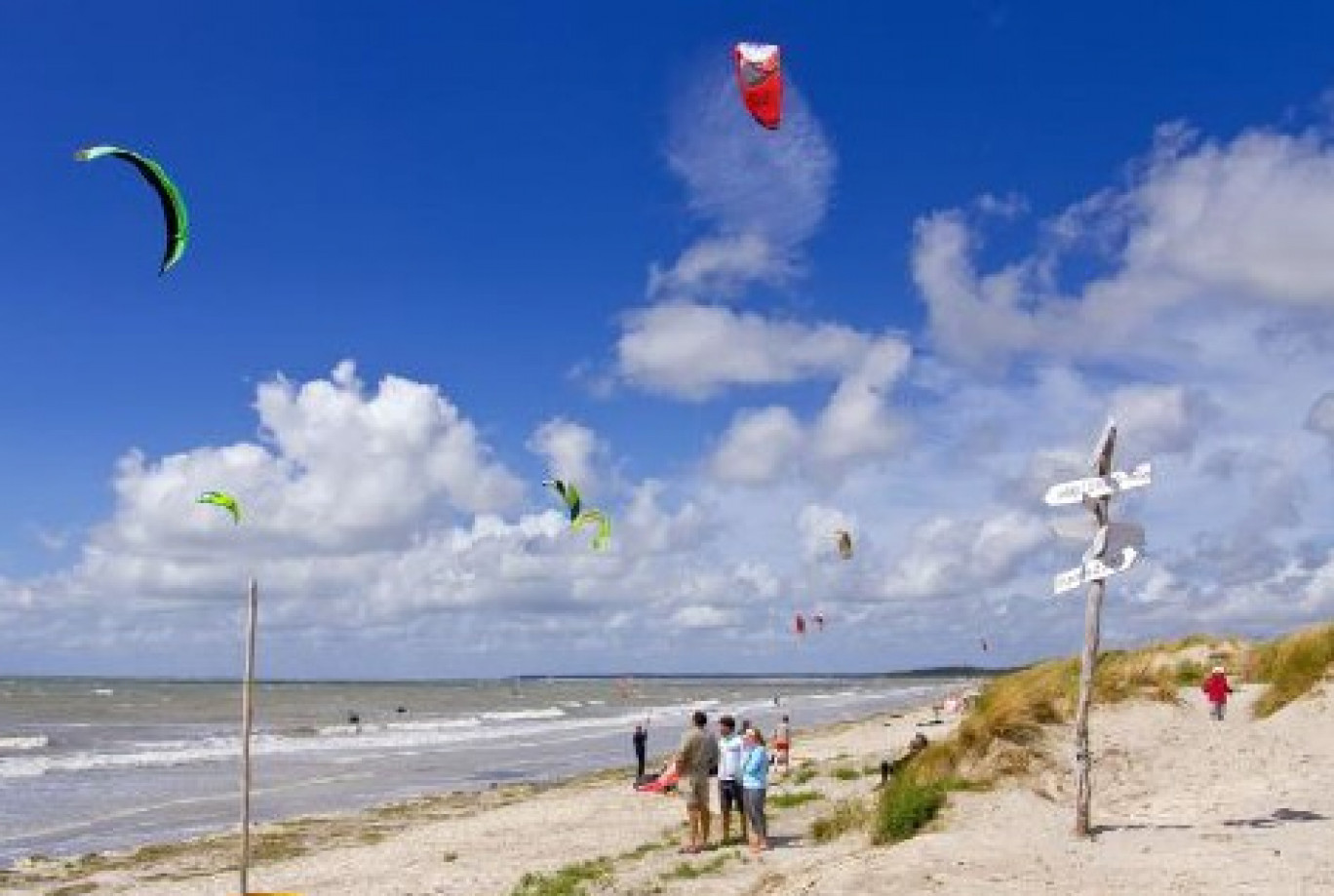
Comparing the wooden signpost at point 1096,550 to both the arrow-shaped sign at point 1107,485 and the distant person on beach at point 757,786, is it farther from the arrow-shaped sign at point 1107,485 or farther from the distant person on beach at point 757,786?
the distant person on beach at point 757,786

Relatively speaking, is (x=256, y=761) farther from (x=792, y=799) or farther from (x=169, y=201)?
(x=169, y=201)

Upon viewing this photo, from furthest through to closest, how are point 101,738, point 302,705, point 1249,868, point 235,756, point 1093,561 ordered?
point 302,705, point 101,738, point 235,756, point 1093,561, point 1249,868

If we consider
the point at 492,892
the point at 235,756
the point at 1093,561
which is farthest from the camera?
the point at 235,756

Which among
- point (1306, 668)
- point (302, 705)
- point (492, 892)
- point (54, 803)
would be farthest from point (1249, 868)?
point (302, 705)

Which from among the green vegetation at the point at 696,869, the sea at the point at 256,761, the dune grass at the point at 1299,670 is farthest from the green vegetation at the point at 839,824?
the sea at the point at 256,761

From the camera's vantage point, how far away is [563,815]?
2380 centimetres

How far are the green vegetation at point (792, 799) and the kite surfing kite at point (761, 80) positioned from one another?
10938mm

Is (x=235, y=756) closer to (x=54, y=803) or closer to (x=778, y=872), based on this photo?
A: (x=54, y=803)

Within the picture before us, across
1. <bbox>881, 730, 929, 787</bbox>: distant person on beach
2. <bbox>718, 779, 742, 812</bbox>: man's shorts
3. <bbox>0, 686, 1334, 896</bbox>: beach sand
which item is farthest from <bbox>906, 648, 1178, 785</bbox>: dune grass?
<bbox>718, 779, 742, 812</bbox>: man's shorts

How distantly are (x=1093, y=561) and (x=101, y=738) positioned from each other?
56271 millimetres

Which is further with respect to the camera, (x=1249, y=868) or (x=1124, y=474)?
(x=1124, y=474)

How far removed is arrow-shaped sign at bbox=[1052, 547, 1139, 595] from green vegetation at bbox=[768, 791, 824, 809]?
943 centimetres

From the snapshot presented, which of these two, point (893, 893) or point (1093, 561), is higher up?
point (1093, 561)

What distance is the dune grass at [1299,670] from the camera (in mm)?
19156
